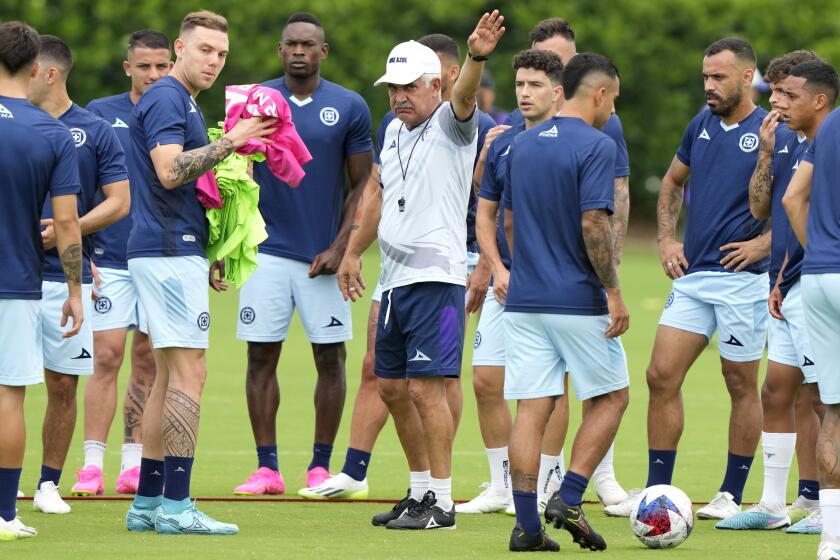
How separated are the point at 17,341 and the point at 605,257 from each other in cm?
325

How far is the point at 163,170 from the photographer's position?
8.85 metres

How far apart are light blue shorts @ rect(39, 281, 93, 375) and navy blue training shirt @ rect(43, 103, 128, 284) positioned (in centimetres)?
12

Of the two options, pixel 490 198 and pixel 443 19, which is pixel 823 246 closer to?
pixel 490 198

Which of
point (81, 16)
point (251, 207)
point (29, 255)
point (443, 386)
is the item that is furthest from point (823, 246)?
point (81, 16)

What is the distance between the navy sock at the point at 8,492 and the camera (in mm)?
8664

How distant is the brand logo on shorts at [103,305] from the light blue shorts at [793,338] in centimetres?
457

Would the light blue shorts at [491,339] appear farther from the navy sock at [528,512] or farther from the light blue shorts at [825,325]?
the light blue shorts at [825,325]

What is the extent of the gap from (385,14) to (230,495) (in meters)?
33.1

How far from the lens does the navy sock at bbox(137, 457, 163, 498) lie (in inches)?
364

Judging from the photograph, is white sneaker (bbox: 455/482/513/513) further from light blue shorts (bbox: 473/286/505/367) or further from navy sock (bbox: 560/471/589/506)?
navy sock (bbox: 560/471/589/506)

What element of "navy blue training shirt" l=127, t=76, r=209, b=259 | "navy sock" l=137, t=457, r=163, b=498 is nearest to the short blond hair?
"navy blue training shirt" l=127, t=76, r=209, b=259

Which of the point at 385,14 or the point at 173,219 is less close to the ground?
the point at 385,14

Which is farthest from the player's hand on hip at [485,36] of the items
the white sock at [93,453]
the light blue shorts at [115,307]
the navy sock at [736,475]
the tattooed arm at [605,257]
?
the white sock at [93,453]

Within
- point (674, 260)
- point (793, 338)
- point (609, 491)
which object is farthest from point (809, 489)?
point (674, 260)
